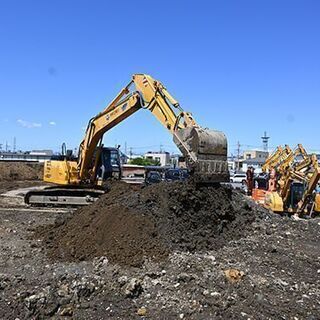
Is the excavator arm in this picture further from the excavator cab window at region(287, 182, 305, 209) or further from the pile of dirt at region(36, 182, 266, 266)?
the excavator cab window at region(287, 182, 305, 209)

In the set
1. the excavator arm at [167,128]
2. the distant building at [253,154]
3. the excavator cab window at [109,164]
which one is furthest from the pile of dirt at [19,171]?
the distant building at [253,154]

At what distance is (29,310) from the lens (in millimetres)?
6156

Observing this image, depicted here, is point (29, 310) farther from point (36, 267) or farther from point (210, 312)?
point (210, 312)

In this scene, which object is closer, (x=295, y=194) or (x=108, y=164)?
(x=108, y=164)

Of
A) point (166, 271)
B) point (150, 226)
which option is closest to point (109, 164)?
point (150, 226)

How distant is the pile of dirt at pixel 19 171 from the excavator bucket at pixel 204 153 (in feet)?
94.1

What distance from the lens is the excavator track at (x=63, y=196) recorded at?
1622cm

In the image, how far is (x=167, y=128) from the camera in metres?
11.6

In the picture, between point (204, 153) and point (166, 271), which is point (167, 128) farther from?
point (166, 271)

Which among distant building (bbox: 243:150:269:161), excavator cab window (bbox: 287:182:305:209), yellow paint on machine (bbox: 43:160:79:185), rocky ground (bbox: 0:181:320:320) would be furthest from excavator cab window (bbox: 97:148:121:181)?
distant building (bbox: 243:150:269:161)

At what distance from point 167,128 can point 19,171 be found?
3006cm

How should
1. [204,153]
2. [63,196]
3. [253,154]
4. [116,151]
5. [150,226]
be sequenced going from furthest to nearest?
1. [253,154]
2. [116,151]
3. [63,196]
4. [204,153]
5. [150,226]

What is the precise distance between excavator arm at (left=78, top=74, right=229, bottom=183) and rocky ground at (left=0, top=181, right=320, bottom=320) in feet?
2.09

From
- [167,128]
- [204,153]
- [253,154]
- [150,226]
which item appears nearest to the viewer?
[150,226]
